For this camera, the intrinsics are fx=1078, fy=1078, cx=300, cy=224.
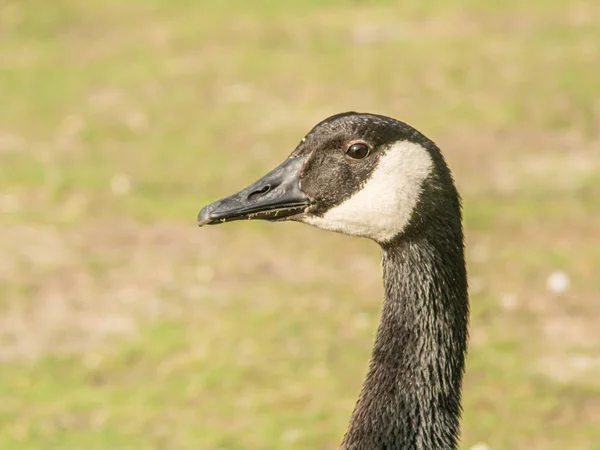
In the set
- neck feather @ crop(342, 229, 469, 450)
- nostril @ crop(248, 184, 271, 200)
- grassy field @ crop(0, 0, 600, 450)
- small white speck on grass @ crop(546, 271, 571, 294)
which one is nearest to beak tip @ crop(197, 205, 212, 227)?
nostril @ crop(248, 184, 271, 200)

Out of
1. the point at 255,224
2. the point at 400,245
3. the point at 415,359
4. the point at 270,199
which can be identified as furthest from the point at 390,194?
the point at 255,224

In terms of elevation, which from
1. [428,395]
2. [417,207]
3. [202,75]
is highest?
[202,75]

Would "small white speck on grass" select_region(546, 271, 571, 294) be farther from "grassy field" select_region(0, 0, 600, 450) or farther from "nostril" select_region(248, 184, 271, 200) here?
"nostril" select_region(248, 184, 271, 200)

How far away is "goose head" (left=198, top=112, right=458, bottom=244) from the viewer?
3516mm

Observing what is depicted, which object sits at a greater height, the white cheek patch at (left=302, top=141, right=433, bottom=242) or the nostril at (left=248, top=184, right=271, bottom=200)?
the nostril at (left=248, top=184, right=271, bottom=200)

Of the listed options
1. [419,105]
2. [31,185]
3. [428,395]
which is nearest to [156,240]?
[31,185]

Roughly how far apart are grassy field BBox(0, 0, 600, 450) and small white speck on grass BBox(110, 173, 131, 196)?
2 cm

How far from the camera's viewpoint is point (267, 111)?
10680 millimetres

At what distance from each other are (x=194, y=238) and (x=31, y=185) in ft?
5.60

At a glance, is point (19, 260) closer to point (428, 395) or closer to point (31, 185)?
point (31, 185)

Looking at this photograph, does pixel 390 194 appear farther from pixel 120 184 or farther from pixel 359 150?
pixel 120 184

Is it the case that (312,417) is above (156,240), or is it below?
below

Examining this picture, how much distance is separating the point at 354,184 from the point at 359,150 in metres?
0.12

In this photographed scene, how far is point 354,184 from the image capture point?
12.1 feet
